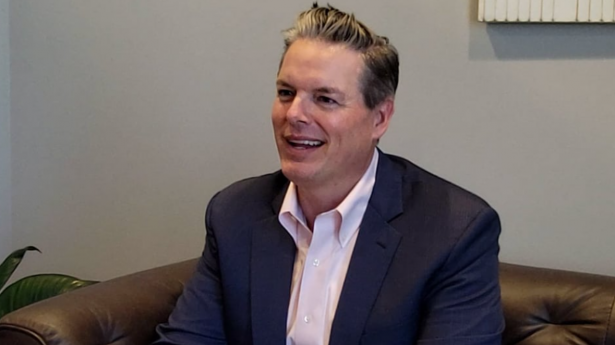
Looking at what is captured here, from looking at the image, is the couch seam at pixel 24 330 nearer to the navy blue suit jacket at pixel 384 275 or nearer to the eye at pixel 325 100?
the navy blue suit jacket at pixel 384 275

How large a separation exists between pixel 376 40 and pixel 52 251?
1365 millimetres

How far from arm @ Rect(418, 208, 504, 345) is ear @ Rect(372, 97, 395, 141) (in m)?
0.25

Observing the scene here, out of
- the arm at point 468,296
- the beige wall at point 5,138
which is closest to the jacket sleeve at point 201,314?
the arm at point 468,296

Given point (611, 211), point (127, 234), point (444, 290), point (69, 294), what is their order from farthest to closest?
point (127, 234)
point (611, 211)
point (69, 294)
point (444, 290)

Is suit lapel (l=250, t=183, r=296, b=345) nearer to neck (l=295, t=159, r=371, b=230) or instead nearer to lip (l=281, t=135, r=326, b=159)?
neck (l=295, t=159, r=371, b=230)

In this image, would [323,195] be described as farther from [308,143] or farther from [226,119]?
[226,119]

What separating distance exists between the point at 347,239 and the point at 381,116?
0.24 meters

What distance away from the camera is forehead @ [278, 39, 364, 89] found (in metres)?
1.48

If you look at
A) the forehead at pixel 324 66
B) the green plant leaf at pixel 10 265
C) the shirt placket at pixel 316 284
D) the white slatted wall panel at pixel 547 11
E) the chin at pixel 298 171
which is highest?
the white slatted wall panel at pixel 547 11

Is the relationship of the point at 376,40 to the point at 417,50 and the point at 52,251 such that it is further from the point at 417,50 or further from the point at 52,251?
the point at 52,251

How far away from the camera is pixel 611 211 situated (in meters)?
1.88

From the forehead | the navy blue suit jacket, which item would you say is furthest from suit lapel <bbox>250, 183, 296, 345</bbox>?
Result: the forehead

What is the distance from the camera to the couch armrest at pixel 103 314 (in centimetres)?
152

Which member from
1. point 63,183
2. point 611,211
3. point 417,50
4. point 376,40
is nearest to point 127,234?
point 63,183
